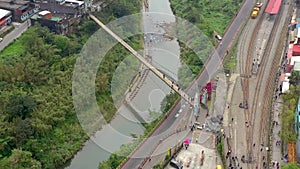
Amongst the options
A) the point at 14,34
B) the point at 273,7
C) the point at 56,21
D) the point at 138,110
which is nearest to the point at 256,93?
the point at 138,110

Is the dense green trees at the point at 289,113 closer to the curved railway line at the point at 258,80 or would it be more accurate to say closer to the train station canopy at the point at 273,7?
the curved railway line at the point at 258,80

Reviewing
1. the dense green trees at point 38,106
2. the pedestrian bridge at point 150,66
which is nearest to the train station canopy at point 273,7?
the pedestrian bridge at point 150,66

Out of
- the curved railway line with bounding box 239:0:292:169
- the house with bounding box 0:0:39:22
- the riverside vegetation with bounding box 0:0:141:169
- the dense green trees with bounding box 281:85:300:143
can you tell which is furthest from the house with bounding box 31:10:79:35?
the dense green trees with bounding box 281:85:300:143

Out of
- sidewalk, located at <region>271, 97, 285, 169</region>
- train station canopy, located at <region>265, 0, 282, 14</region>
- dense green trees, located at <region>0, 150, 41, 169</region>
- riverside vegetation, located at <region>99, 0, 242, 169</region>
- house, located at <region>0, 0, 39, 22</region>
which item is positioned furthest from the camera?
train station canopy, located at <region>265, 0, 282, 14</region>

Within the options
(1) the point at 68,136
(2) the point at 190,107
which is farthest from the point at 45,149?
(2) the point at 190,107

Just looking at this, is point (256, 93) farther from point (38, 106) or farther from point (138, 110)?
point (38, 106)

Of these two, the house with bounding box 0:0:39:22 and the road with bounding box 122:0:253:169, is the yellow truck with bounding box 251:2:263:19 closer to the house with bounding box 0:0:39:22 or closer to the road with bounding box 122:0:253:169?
the road with bounding box 122:0:253:169

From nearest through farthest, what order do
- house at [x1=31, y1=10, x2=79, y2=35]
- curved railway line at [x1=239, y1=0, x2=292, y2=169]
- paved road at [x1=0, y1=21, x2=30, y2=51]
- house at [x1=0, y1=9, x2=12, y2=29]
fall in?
1. curved railway line at [x1=239, y1=0, x2=292, y2=169]
2. paved road at [x1=0, y1=21, x2=30, y2=51]
3. house at [x1=31, y1=10, x2=79, y2=35]
4. house at [x1=0, y1=9, x2=12, y2=29]
